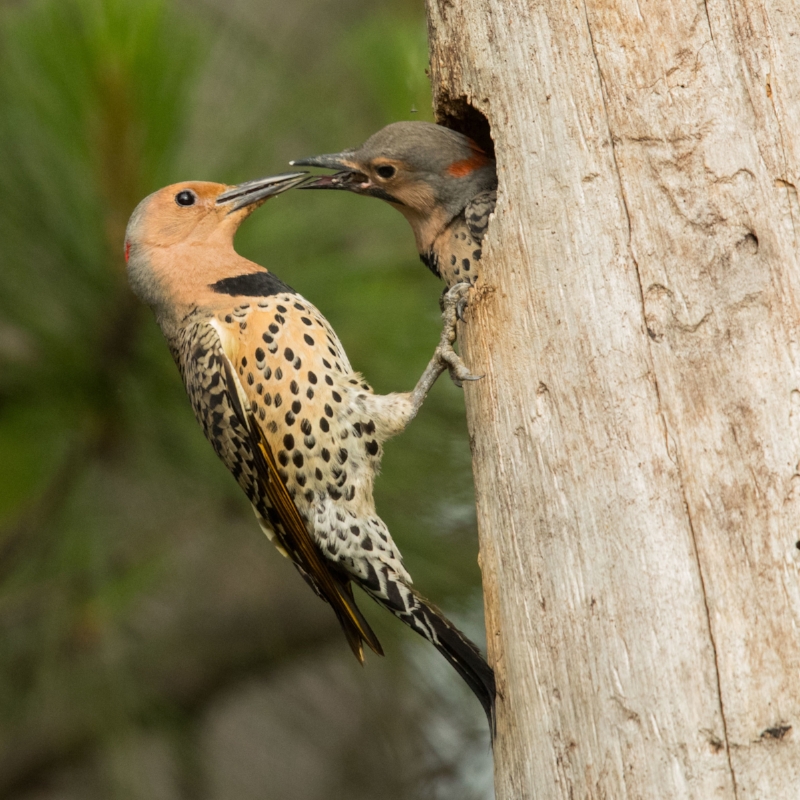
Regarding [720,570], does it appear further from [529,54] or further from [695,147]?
[529,54]

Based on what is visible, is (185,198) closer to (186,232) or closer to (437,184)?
(186,232)

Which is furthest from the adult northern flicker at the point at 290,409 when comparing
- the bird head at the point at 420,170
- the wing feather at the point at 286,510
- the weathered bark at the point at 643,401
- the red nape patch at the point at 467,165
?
the weathered bark at the point at 643,401

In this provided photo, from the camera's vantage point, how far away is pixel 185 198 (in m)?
3.08

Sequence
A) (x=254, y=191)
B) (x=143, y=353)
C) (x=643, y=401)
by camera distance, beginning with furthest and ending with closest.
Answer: (x=143, y=353) → (x=254, y=191) → (x=643, y=401)

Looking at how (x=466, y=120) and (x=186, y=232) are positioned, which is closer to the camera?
(x=466, y=120)

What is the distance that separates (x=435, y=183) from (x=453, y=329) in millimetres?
387

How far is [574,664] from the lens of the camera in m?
1.93

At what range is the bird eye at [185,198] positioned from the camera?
3063mm


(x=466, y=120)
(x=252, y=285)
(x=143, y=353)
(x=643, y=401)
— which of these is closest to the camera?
(x=643, y=401)

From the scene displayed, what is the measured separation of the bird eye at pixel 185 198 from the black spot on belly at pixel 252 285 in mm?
254

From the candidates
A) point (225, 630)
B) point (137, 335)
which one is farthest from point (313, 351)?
point (225, 630)

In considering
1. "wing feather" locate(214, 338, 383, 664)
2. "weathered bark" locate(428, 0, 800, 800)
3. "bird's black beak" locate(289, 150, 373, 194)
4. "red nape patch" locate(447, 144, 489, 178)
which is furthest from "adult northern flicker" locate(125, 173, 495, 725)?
"weathered bark" locate(428, 0, 800, 800)

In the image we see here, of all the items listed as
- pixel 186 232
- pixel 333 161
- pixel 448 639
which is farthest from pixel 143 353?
pixel 448 639

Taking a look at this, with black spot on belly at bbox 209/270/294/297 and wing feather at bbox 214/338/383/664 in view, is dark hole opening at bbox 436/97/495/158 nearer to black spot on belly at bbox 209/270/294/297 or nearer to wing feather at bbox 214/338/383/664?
black spot on belly at bbox 209/270/294/297
